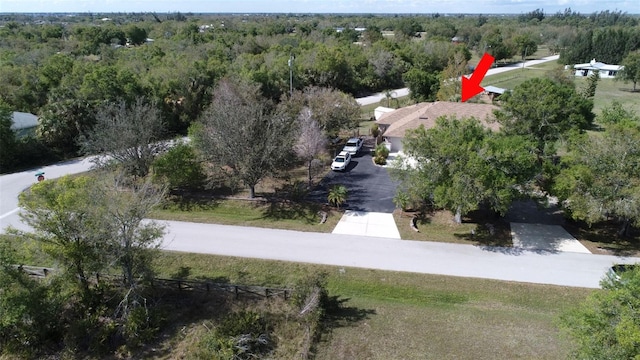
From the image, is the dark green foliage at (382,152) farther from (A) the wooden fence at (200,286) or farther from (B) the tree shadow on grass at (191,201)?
(A) the wooden fence at (200,286)

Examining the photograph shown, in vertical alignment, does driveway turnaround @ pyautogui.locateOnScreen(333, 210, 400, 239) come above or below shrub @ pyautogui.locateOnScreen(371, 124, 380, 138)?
below

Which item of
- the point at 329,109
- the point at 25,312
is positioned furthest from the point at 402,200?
the point at 25,312

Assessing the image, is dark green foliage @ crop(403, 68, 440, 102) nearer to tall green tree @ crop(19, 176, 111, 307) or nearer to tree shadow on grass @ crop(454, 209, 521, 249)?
tree shadow on grass @ crop(454, 209, 521, 249)

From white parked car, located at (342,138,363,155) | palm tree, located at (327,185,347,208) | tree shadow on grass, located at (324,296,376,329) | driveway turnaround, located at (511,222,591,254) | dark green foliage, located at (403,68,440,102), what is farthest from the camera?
dark green foliage, located at (403,68,440,102)

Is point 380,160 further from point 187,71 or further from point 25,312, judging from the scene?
point 25,312

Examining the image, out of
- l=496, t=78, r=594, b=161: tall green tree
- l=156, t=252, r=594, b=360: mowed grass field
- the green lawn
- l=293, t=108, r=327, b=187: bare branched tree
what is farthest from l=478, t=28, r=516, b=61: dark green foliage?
l=156, t=252, r=594, b=360: mowed grass field

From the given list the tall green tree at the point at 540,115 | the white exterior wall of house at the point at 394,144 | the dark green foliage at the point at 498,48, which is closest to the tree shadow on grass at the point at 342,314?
the tall green tree at the point at 540,115

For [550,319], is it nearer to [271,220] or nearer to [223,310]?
[223,310]
